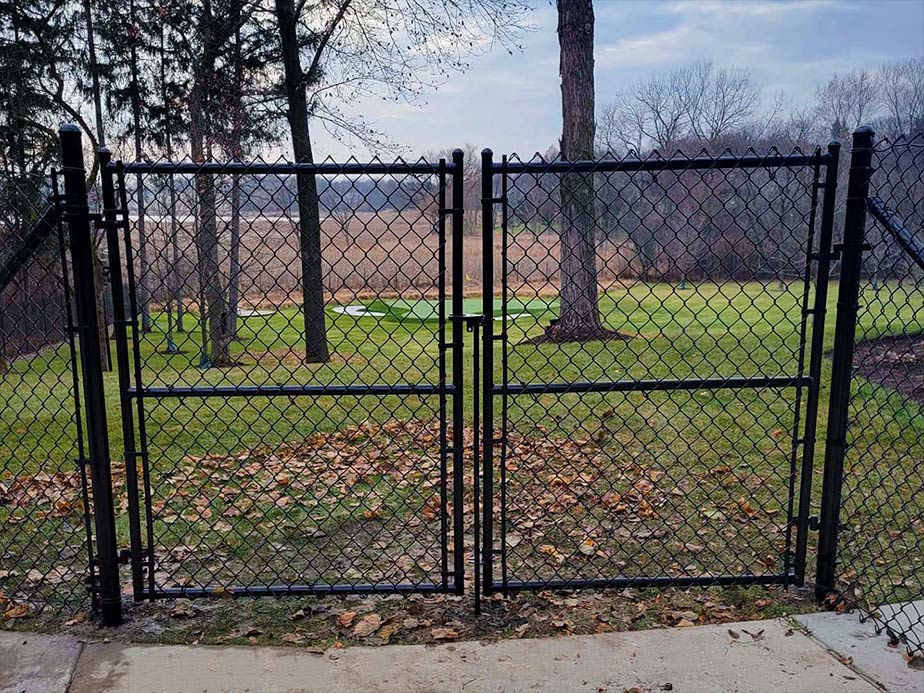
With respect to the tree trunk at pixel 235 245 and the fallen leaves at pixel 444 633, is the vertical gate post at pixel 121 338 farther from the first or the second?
the fallen leaves at pixel 444 633

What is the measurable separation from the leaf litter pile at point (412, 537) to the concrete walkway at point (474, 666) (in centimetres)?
13

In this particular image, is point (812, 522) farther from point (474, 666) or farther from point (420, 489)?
point (420, 489)

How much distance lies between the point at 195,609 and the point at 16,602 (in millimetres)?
757

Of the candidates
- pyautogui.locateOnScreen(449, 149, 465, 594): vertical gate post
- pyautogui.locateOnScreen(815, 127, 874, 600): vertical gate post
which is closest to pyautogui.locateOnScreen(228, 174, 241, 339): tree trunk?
pyautogui.locateOnScreen(449, 149, 465, 594): vertical gate post

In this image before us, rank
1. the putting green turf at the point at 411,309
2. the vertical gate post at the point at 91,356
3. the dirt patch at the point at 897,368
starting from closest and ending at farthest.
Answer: the vertical gate post at the point at 91,356 → the putting green turf at the point at 411,309 → the dirt patch at the point at 897,368

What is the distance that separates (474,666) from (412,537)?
1245 millimetres

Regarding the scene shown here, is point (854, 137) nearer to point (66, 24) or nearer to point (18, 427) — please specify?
point (18, 427)

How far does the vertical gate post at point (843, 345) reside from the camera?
271 cm

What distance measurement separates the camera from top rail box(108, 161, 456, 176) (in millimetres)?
2631

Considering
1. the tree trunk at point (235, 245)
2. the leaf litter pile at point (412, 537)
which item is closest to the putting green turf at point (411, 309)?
the tree trunk at point (235, 245)

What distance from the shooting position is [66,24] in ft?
43.5

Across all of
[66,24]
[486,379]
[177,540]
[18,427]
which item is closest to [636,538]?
[486,379]

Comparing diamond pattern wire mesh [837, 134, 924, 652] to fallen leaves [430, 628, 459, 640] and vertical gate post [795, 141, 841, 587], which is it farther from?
fallen leaves [430, 628, 459, 640]

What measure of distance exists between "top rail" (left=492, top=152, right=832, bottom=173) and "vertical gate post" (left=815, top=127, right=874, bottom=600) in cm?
13
